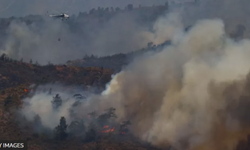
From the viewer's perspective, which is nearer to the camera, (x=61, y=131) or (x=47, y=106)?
(x=61, y=131)

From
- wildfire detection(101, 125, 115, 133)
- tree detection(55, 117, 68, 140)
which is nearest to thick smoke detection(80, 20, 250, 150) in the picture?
wildfire detection(101, 125, 115, 133)

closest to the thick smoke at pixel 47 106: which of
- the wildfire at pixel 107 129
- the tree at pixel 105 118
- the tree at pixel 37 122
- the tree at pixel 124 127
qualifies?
the tree at pixel 37 122

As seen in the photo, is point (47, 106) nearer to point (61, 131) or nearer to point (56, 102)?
point (56, 102)

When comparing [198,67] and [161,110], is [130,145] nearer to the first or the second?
[161,110]

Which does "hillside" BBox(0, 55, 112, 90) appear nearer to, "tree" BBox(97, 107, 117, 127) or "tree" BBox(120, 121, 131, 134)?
"tree" BBox(97, 107, 117, 127)

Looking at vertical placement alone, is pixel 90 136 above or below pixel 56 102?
below

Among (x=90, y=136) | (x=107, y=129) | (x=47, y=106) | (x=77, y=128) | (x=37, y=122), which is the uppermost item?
(x=47, y=106)

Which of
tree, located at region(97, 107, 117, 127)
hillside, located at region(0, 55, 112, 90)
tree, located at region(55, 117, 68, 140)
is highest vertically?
hillside, located at region(0, 55, 112, 90)

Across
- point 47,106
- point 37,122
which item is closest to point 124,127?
point 37,122

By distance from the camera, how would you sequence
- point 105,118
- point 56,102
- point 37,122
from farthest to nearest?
point 56,102, point 105,118, point 37,122
